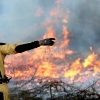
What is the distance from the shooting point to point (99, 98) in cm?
806

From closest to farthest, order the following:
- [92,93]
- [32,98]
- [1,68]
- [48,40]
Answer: [48,40] < [1,68] < [92,93] < [32,98]

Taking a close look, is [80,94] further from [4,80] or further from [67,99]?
[4,80]

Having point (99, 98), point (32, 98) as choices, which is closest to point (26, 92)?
point (32, 98)

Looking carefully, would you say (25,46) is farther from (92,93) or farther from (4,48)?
(92,93)

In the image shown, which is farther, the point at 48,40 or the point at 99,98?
the point at 99,98

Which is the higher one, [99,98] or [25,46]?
[25,46]

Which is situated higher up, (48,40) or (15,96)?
(48,40)

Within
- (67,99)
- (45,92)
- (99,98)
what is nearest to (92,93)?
(99,98)

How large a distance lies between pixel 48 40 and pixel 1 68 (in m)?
1.35

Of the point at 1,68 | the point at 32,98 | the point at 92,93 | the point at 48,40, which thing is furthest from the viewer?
the point at 32,98

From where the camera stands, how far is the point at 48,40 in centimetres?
577

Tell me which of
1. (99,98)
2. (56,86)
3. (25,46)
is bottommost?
(99,98)

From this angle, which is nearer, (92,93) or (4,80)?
(4,80)

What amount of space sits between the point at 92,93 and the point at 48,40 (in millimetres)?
3028
